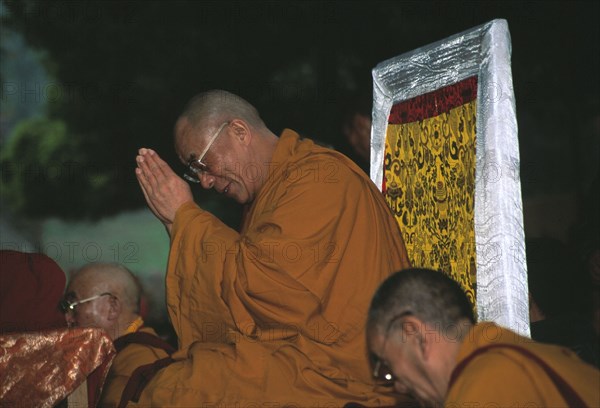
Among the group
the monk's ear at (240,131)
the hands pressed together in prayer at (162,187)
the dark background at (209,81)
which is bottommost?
the hands pressed together in prayer at (162,187)

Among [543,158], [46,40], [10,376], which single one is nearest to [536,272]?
[10,376]

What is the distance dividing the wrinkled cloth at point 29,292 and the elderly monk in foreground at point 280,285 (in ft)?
2.18

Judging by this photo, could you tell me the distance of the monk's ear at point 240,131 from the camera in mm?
3484

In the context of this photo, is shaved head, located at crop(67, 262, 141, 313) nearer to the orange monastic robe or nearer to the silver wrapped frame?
the orange monastic robe

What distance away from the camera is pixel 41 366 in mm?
3363

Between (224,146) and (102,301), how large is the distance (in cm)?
136

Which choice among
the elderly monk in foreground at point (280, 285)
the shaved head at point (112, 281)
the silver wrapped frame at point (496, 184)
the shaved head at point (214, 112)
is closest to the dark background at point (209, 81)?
the shaved head at point (112, 281)

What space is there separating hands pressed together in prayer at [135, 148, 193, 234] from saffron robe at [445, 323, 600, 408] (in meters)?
1.65

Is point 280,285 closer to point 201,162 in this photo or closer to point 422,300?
point 201,162

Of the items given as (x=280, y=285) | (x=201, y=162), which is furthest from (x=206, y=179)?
(x=280, y=285)

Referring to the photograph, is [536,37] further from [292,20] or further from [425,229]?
[425,229]

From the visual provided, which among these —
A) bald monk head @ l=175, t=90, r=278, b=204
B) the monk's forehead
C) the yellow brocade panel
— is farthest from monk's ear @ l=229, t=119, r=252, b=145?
the yellow brocade panel

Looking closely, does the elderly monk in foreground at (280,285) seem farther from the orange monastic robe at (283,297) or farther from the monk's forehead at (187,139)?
the monk's forehead at (187,139)

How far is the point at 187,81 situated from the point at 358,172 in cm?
451
